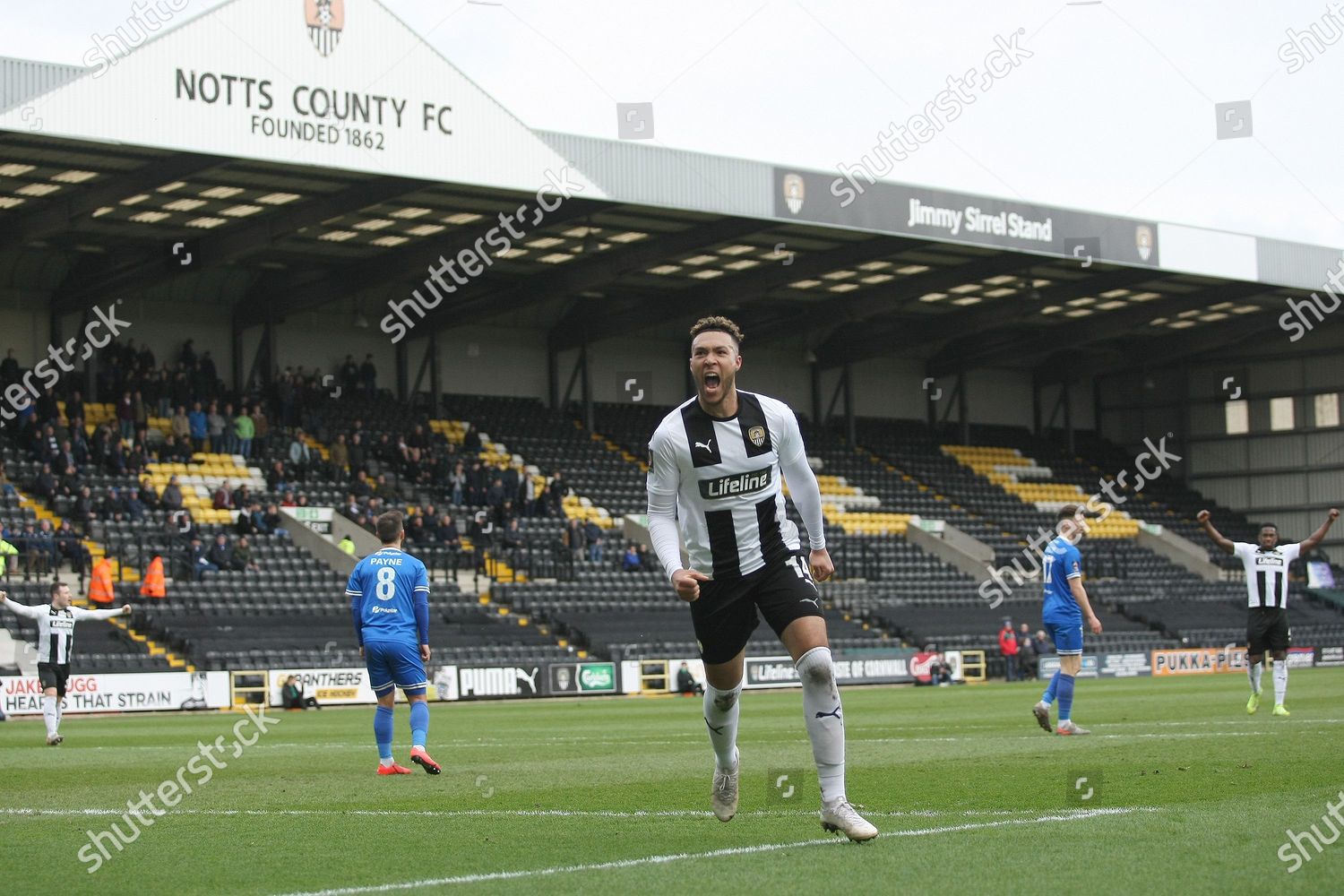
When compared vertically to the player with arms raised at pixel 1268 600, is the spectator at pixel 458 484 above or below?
above

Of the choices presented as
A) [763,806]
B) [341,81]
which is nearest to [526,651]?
[341,81]

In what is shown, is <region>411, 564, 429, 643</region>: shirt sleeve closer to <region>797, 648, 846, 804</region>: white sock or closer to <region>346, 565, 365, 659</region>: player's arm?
<region>346, 565, 365, 659</region>: player's arm

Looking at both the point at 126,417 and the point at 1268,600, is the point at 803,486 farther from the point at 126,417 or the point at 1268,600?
the point at 126,417

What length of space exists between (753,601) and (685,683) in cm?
2732

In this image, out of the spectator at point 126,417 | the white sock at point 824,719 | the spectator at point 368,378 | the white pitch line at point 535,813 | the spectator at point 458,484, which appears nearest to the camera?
the white sock at point 824,719

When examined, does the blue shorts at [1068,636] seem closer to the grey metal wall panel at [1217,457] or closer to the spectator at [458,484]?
the spectator at [458,484]

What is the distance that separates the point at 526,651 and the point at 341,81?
11.9m

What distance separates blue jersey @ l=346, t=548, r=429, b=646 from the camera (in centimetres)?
1328

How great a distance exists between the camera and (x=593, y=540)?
1646 inches

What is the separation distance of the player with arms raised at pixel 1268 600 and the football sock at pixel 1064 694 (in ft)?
12.3

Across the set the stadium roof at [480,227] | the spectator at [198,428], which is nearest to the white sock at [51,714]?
the stadium roof at [480,227]

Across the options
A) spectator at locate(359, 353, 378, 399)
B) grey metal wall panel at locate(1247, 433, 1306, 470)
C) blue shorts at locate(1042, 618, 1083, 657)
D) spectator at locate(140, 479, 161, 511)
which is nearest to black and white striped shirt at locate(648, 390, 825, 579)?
blue shorts at locate(1042, 618, 1083, 657)

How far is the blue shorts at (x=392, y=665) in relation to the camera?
43.4 feet

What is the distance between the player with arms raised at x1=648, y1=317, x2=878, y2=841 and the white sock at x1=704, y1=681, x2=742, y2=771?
30 cm
